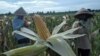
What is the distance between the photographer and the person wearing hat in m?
4.75

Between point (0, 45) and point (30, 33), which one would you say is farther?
point (0, 45)

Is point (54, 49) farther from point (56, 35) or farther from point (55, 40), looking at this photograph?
point (56, 35)

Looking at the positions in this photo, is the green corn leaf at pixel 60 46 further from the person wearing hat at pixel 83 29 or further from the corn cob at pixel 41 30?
the person wearing hat at pixel 83 29

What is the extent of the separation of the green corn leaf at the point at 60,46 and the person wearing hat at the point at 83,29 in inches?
114

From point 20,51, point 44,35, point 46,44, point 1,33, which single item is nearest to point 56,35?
point 44,35

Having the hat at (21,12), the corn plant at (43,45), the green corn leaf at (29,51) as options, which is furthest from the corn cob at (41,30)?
the hat at (21,12)

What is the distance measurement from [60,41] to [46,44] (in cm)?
7

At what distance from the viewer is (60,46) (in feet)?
5.05

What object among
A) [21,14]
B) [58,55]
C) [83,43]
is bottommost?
[83,43]

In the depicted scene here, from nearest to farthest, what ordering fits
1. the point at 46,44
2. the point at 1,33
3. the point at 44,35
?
the point at 46,44, the point at 44,35, the point at 1,33

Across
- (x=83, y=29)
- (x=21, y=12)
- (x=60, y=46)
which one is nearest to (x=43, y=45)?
(x=60, y=46)

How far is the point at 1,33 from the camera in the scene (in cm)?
878

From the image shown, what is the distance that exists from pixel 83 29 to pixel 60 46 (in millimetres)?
3604

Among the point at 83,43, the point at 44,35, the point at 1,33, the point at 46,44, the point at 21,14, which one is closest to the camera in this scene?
the point at 46,44
